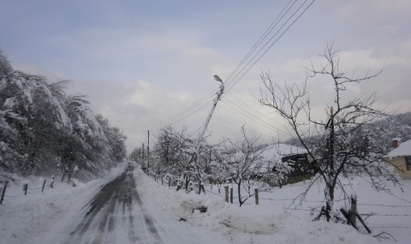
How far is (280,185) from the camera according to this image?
97.6 feet

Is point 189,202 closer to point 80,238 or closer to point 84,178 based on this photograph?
point 80,238

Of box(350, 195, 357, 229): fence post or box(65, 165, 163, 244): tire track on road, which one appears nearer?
box(350, 195, 357, 229): fence post

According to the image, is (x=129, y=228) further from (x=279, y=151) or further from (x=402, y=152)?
(x=402, y=152)

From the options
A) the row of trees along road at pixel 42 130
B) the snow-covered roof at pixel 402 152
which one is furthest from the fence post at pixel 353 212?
the snow-covered roof at pixel 402 152

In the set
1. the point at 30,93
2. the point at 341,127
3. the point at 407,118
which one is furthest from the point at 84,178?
the point at 407,118

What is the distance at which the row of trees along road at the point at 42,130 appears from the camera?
10.5m

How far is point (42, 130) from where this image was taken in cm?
2016

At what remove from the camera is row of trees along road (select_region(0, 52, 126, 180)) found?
10461 mm

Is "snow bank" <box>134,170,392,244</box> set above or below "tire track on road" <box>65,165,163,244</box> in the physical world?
above

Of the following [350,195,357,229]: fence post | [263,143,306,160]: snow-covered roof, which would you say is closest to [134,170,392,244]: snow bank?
[350,195,357,229]: fence post

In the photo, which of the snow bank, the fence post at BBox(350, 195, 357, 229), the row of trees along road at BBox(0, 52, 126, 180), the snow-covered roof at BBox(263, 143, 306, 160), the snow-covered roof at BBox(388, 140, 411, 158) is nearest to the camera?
the snow bank

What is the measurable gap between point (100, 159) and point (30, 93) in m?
15.9

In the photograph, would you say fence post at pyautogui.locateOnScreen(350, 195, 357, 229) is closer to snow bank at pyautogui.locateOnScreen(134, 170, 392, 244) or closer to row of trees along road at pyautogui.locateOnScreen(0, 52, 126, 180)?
snow bank at pyautogui.locateOnScreen(134, 170, 392, 244)

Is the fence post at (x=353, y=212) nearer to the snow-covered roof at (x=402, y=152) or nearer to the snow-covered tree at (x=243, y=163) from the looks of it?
the snow-covered tree at (x=243, y=163)
